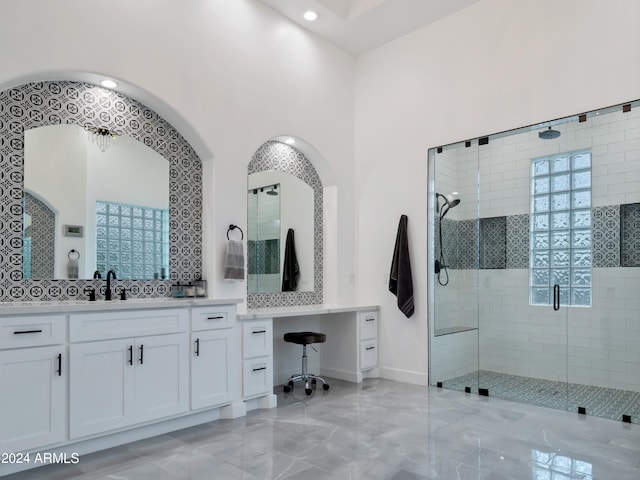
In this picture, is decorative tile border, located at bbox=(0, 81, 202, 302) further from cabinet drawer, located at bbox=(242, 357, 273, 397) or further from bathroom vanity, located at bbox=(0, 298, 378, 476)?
cabinet drawer, located at bbox=(242, 357, 273, 397)

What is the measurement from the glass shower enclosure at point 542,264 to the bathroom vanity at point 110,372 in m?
2.42

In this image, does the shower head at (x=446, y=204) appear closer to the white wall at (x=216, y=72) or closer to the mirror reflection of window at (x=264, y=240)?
the white wall at (x=216, y=72)

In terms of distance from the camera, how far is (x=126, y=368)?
317 cm

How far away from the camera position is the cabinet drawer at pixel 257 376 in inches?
155

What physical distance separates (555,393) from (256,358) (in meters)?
2.76

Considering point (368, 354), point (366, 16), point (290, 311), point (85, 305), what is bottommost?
point (368, 354)

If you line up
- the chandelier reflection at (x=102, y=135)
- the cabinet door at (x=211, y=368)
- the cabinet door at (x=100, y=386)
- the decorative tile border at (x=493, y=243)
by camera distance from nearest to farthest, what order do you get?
the cabinet door at (x=100, y=386), the cabinet door at (x=211, y=368), the chandelier reflection at (x=102, y=135), the decorative tile border at (x=493, y=243)

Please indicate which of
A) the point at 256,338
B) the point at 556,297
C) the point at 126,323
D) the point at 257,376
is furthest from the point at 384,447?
the point at 556,297

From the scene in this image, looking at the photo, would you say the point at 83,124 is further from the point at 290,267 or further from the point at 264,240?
the point at 290,267

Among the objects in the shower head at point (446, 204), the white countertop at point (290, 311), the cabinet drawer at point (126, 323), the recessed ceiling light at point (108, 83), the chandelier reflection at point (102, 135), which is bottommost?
the white countertop at point (290, 311)

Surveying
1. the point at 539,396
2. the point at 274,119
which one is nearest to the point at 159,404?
the point at 274,119

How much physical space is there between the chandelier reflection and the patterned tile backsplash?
3.35m

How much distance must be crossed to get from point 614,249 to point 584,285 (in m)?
0.40

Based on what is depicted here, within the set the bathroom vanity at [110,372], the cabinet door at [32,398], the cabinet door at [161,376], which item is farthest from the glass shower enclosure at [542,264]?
the cabinet door at [32,398]
